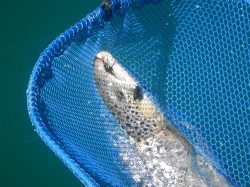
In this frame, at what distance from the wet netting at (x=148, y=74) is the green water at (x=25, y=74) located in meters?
2.51

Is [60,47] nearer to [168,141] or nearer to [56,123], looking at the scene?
[56,123]

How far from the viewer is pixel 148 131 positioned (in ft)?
11.0

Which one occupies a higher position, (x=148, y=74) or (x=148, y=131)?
(x=148, y=74)

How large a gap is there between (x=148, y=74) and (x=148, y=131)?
535 millimetres

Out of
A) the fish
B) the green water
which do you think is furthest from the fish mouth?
the green water

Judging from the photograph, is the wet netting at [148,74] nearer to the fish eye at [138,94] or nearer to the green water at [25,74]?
the fish eye at [138,94]

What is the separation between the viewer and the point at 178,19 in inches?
125

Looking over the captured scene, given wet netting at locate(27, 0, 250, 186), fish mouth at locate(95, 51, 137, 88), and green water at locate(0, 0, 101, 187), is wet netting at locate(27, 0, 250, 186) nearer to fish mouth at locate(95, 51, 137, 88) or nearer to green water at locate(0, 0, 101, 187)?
fish mouth at locate(95, 51, 137, 88)

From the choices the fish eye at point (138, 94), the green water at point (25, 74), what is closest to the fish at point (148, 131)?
the fish eye at point (138, 94)

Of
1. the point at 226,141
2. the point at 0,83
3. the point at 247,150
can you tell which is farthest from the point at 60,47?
the point at 0,83

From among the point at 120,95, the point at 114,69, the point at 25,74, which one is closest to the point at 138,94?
the point at 120,95

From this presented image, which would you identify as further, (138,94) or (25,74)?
(25,74)

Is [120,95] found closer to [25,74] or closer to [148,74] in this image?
[148,74]

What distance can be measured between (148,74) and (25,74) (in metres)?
3.21
